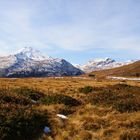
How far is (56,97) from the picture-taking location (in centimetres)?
2264

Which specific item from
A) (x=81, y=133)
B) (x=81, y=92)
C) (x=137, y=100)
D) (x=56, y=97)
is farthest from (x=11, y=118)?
(x=81, y=92)

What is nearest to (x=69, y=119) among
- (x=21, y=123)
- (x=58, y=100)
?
(x=21, y=123)

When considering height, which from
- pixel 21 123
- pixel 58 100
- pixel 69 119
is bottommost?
pixel 69 119

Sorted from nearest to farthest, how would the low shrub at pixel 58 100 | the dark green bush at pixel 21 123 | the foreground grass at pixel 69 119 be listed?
1. the dark green bush at pixel 21 123
2. the foreground grass at pixel 69 119
3. the low shrub at pixel 58 100

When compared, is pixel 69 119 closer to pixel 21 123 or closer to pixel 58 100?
pixel 21 123

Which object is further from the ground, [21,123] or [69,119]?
[21,123]

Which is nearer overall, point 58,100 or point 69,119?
point 69,119

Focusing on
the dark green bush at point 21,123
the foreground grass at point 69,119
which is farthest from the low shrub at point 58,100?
the dark green bush at point 21,123

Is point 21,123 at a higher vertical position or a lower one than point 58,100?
lower

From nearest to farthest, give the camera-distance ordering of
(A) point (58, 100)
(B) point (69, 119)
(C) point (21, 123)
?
(C) point (21, 123), (B) point (69, 119), (A) point (58, 100)

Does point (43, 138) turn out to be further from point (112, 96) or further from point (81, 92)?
point (81, 92)

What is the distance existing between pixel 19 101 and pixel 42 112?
103 inches

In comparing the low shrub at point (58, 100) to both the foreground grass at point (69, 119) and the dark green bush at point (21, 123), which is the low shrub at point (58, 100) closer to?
the foreground grass at point (69, 119)

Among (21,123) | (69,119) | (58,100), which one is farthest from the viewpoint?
(58,100)
